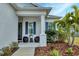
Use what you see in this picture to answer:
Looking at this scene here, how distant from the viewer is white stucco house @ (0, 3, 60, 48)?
13594mm

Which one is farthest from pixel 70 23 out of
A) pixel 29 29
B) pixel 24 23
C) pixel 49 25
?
pixel 24 23

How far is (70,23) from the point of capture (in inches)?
619

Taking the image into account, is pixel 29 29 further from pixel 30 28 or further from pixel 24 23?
pixel 24 23

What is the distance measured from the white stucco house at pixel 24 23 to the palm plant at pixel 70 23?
1.03 metres

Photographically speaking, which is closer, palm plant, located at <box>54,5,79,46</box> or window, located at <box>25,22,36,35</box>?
palm plant, located at <box>54,5,79,46</box>

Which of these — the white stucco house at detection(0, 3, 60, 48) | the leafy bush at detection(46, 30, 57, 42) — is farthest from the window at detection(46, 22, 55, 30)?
the leafy bush at detection(46, 30, 57, 42)

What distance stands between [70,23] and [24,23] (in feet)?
21.6

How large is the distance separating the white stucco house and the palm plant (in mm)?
1029

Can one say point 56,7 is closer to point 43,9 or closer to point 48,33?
point 43,9

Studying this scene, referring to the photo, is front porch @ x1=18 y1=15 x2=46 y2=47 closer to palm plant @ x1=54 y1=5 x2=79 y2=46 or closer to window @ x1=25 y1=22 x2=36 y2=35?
window @ x1=25 y1=22 x2=36 y2=35

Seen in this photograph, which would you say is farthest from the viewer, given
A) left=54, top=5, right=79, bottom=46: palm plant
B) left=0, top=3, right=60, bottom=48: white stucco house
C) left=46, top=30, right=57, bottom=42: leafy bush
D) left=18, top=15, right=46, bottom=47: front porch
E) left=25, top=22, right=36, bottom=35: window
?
left=25, top=22, right=36, bottom=35: window

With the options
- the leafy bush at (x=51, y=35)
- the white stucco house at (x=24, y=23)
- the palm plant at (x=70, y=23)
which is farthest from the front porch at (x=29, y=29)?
the palm plant at (x=70, y=23)

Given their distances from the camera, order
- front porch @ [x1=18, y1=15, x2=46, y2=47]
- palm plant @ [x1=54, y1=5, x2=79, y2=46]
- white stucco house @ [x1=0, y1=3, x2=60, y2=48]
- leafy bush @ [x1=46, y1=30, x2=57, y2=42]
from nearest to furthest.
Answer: white stucco house @ [x1=0, y1=3, x2=60, y2=48] < palm plant @ [x1=54, y1=5, x2=79, y2=46] < leafy bush @ [x1=46, y1=30, x2=57, y2=42] < front porch @ [x1=18, y1=15, x2=46, y2=47]

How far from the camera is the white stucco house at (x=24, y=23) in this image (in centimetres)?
1359
